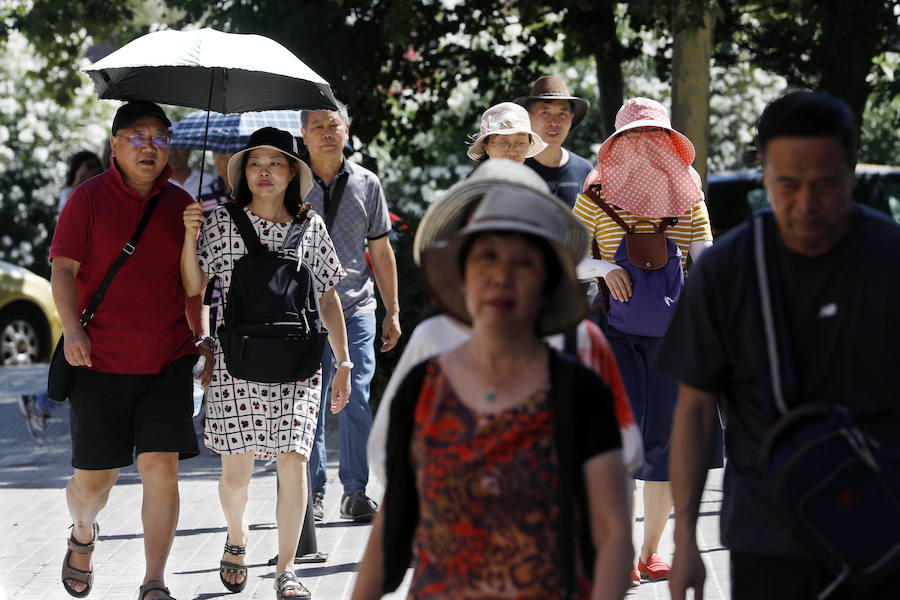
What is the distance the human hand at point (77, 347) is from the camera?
5582 mm

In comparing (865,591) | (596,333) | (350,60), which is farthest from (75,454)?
(350,60)

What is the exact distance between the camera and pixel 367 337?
7598 mm

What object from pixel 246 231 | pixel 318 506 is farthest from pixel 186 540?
pixel 246 231

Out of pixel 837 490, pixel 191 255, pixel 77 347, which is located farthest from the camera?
pixel 191 255

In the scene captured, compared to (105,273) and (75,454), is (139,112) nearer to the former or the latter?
(105,273)

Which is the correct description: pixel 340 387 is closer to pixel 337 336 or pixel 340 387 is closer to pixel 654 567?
pixel 337 336

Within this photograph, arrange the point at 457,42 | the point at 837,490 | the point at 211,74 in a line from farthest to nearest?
the point at 457,42 < the point at 211,74 < the point at 837,490

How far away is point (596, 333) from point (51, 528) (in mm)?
5332

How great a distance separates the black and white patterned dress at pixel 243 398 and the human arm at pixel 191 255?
1.7 inches

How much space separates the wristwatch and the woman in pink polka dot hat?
1.69m

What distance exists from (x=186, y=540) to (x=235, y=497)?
4.77 feet

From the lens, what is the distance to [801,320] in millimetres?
3082

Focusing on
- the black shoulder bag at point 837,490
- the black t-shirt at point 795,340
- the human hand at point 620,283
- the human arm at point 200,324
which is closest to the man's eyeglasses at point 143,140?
the human arm at point 200,324

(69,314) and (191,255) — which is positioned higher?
(191,255)
